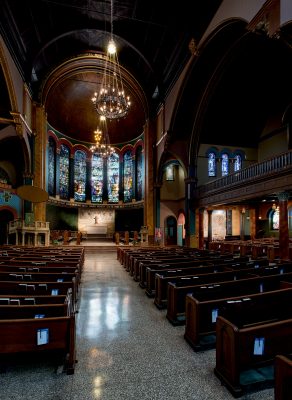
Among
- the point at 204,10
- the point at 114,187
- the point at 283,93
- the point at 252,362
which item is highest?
the point at 204,10

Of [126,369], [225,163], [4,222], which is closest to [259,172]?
[225,163]

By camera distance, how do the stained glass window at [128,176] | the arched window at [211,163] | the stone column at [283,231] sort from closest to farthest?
the stone column at [283,231]
the arched window at [211,163]
the stained glass window at [128,176]

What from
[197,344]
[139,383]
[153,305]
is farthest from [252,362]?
[153,305]

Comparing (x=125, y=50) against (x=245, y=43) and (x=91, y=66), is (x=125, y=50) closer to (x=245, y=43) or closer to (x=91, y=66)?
(x=91, y=66)

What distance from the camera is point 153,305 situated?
4594 millimetres

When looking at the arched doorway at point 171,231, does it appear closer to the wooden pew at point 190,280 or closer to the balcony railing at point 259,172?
the balcony railing at point 259,172

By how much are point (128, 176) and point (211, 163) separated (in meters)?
7.99

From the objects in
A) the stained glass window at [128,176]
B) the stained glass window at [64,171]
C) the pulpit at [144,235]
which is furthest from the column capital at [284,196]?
the stained glass window at [64,171]

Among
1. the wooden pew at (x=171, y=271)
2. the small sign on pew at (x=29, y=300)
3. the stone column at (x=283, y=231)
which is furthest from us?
the stone column at (x=283, y=231)

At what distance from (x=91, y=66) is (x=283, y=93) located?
12.6 meters

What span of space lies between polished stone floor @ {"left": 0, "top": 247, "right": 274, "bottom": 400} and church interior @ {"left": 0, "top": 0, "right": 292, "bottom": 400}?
20 mm

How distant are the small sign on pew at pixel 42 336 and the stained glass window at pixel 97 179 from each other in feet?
66.0

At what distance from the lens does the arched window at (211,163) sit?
56.6ft

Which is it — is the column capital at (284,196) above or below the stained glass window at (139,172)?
below
